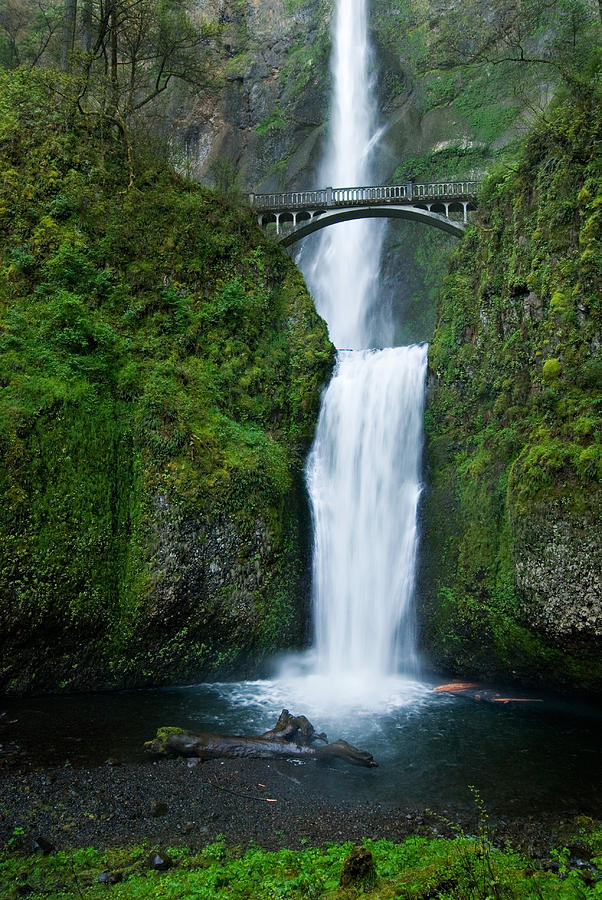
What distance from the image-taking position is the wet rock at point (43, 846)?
4.93 meters

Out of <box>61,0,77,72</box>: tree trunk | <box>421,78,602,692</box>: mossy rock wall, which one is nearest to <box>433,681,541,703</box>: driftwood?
<box>421,78,602,692</box>: mossy rock wall

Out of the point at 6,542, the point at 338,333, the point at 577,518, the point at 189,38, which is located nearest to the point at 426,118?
the point at 338,333

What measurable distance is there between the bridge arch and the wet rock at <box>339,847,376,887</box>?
18151 millimetres

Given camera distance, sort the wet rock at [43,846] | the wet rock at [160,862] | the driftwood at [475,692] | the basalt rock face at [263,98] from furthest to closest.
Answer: the basalt rock face at [263,98] → the driftwood at [475,692] → the wet rock at [43,846] → the wet rock at [160,862]

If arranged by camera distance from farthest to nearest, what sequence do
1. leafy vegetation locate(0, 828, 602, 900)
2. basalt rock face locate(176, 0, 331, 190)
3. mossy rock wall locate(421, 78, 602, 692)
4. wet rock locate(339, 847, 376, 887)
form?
basalt rock face locate(176, 0, 331, 190) → mossy rock wall locate(421, 78, 602, 692) → wet rock locate(339, 847, 376, 887) → leafy vegetation locate(0, 828, 602, 900)

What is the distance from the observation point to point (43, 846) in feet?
16.3

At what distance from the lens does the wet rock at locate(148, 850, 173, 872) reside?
466cm

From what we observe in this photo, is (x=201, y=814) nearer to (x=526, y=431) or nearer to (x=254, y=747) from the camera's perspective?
(x=254, y=747)

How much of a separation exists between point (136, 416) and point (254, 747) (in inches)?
254

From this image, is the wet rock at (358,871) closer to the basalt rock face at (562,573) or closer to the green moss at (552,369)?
the basalt rock face at (562,573)

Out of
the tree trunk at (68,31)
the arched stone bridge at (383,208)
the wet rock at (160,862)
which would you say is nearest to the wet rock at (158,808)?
the wet rock at (160,862)

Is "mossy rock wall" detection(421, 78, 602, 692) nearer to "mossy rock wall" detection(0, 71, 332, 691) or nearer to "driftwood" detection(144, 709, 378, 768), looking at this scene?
"mossy rock wall" detection(0, 71, 332, 691)

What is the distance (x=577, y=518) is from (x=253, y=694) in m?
6.41

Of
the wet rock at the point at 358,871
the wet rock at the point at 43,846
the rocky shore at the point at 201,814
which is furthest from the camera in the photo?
the rocky shore at the point at 201,814
